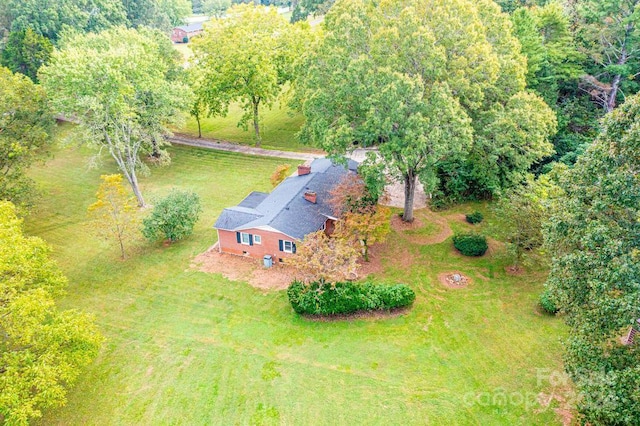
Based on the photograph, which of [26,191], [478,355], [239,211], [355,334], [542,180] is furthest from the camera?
[26,191]

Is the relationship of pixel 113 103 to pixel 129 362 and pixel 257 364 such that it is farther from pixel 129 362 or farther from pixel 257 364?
pixel 257 364

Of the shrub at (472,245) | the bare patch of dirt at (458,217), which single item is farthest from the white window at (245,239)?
the bare patch of dirt at (458,217)

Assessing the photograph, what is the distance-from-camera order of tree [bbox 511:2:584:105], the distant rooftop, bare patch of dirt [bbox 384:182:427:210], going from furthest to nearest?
1. the distant rooftop
2. tree [bbox 511:2:584:105]
3. bare patch of dirt [bbox 384:182:427:210]

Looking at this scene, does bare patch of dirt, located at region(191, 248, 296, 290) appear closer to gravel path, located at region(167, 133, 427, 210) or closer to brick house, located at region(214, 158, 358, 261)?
brick house, located at region(214, 158, 358, 261)

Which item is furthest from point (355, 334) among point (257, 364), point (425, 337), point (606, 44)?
point (606, 44)

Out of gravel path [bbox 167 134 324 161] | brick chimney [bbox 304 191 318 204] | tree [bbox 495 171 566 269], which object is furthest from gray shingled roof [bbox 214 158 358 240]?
gravel path [bbox 167 134 324 161]

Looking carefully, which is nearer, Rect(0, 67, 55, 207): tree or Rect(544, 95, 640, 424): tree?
Rect(544, 95, 640, 424): tree
